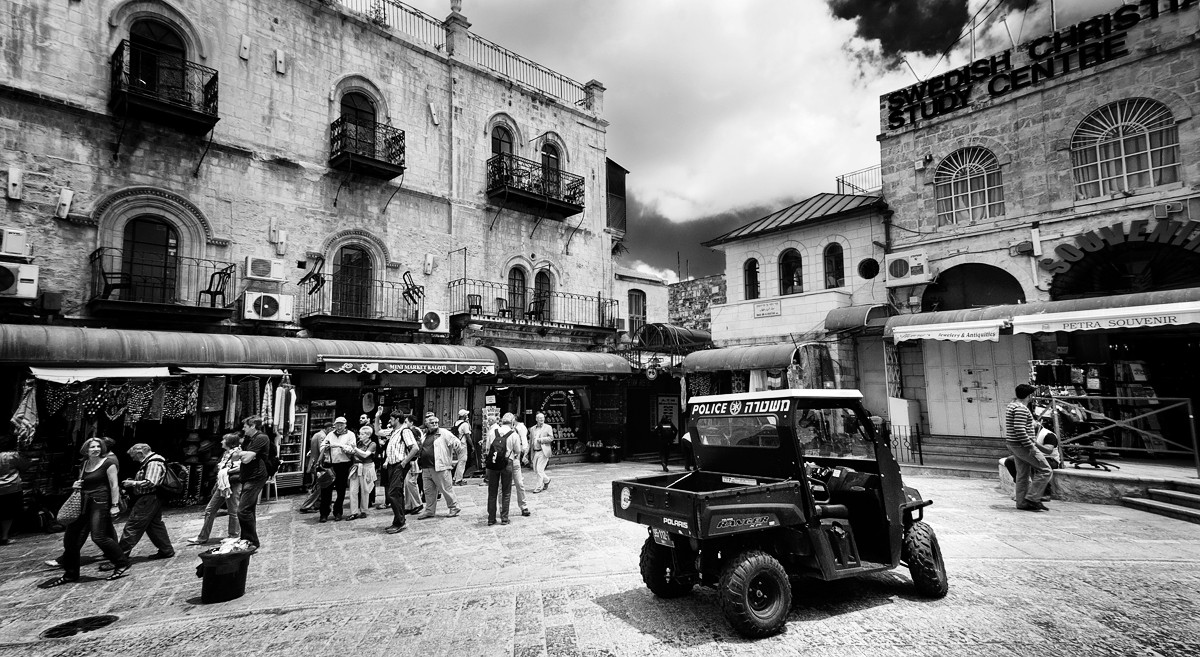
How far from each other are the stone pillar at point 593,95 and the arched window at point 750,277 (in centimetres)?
864

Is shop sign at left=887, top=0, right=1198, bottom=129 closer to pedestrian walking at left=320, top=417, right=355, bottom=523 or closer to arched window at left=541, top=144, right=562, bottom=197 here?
arched window at left=541, top=144, right=562, bottom=197

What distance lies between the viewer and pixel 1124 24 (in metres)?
14.6

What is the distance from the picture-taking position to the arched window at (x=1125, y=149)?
14109 millimetres

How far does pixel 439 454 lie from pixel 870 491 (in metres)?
7.77

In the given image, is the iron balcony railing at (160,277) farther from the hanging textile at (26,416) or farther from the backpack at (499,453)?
the backpack at (499,453)

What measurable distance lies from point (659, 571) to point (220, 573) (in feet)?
16.8

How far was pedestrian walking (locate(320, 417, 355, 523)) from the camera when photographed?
1140 cm

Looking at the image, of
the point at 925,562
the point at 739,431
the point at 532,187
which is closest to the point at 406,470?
the point at 739,431

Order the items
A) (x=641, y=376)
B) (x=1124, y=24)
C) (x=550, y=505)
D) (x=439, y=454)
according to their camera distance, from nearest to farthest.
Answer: (x=439, y=454), (x=550, y=505), (x=1124, y=24), (x=641, y=376)

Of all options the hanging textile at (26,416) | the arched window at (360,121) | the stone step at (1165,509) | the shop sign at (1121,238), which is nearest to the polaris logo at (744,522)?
the stone step at (1165,509)

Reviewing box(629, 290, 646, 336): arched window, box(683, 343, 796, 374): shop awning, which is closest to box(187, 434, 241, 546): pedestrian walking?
box(683, 343, 796, 374): shop awning

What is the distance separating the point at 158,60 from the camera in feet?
46.3

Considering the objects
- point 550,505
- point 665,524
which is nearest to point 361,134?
point 550,505

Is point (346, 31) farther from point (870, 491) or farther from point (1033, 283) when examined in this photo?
point (1033, 283)
